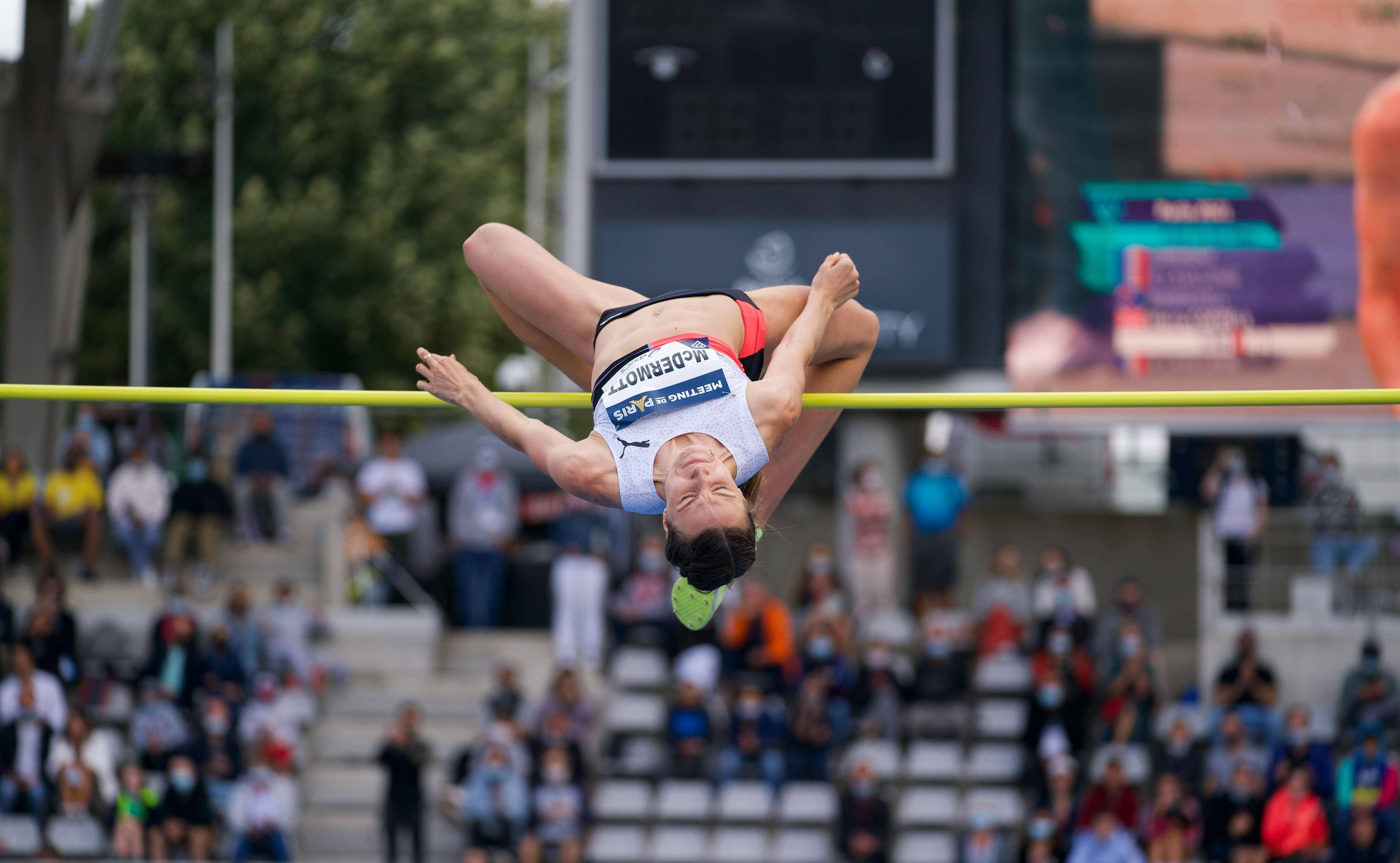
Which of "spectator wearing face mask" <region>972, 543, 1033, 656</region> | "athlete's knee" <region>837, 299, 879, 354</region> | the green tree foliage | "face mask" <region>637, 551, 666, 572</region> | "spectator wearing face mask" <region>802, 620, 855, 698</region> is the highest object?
the green tree foliage

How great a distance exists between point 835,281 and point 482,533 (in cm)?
771

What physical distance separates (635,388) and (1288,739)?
7.54 metres

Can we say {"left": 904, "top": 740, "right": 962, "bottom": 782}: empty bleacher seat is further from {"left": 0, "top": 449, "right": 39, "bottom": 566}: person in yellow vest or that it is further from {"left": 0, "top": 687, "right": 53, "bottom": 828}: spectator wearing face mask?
{"left": 0, "top": 449, "right": 39, "bottom": 566}: person in yellow vest

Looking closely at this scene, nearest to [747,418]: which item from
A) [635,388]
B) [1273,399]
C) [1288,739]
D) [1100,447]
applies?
[635,388]

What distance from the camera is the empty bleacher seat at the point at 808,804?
36.1 feet

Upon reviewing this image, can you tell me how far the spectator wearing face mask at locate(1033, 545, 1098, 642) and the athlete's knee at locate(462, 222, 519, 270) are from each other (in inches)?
283

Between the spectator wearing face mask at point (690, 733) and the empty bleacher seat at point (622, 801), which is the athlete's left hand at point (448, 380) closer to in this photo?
the spectator wearing face mask at point (690, 733)

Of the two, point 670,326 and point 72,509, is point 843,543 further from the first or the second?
point 670,326

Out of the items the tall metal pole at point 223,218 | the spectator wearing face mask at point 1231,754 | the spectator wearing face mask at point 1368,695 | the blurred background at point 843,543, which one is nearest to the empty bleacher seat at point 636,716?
the blurred background at point 843,543

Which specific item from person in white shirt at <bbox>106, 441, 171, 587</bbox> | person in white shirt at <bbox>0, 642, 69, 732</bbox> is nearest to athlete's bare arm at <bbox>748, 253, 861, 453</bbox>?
person in white shirt at <bbox>0, 642, 69, 732</bbox>

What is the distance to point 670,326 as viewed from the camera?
480 cm

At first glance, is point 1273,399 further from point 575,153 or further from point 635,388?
point 575,153

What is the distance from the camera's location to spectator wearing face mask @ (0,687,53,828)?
36.2ft

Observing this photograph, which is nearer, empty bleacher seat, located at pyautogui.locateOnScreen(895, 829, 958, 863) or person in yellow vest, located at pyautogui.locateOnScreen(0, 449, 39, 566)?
empty bleacher seat, located at pyautogui.locateOnScreen(895, 829, 958, 863)
